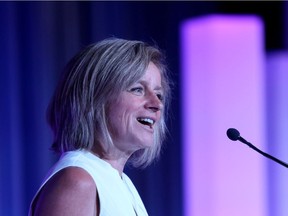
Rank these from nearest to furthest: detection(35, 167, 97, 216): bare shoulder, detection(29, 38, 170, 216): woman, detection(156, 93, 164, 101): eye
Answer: detection(35, 167, 97, 216): bare shoulder → detection(29, 38, 170, 216): woman → detection(156, 93, 164, 101): eye

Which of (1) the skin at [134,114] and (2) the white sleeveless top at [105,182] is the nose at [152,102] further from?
(2) the white sleeveless top at [105,182]

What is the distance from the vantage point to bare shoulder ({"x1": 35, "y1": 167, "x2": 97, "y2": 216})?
986 mm

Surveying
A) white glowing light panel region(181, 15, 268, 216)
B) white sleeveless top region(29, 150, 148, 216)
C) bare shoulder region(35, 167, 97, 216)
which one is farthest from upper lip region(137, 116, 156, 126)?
white glowing light panel region(181, 15, 268, 216)

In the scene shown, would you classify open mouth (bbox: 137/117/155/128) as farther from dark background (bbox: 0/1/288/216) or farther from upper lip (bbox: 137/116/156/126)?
dark background (bbox: 0/1/288/216)

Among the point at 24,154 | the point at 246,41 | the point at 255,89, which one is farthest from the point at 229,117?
the point at 24,154

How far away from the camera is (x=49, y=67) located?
198 cm

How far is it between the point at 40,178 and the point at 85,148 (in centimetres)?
82

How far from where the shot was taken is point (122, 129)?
1.21 meters

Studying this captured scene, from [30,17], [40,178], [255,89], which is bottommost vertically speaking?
[40,178]

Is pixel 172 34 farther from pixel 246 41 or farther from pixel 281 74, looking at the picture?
pixel 281 74

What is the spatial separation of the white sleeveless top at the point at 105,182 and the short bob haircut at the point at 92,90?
5 cm

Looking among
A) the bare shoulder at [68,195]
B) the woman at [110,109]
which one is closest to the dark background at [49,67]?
the woman at [110,109]

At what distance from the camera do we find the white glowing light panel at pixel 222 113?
7.27 ft

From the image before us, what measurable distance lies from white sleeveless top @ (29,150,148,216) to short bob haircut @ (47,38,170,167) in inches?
1.9
